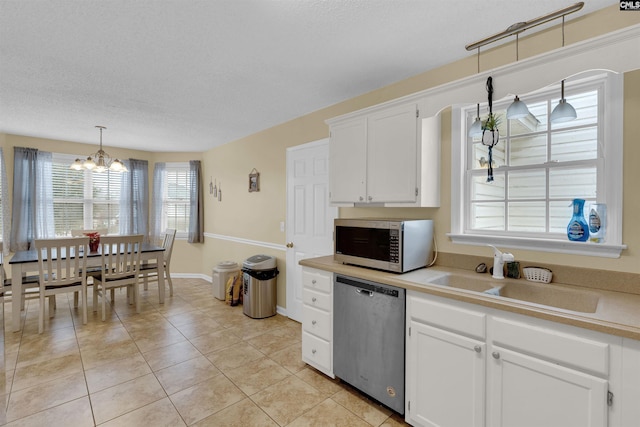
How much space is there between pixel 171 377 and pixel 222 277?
2038 mm

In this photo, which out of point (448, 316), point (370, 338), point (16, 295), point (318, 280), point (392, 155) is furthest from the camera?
point (16, 295)

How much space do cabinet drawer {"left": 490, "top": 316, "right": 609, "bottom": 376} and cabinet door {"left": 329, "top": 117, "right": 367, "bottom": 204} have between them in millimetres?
1375

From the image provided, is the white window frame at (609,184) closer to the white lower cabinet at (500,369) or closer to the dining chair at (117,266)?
the white lower cabinet at (500,369)

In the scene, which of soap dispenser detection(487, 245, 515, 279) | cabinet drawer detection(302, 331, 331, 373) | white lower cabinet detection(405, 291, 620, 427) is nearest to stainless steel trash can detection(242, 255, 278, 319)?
cabinet drawer detection(302, 331, 331, 373)

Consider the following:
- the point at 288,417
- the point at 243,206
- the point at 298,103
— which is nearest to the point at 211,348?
the point at 288,417

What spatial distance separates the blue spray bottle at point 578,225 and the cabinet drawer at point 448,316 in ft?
2.56

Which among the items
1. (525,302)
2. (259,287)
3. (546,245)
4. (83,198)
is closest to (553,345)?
(525,302)

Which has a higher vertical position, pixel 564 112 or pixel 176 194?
pixel 564 112

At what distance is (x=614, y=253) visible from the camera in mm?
1729

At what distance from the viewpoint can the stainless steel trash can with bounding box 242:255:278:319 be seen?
376 cm

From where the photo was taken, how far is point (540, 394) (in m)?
1.43

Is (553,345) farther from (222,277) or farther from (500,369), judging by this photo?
(222,277)

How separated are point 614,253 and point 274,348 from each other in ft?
8.75

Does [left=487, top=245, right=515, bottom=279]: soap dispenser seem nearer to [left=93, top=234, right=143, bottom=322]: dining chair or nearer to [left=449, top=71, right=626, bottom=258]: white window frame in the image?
[left=449, top=71, right=626, bottom=258]: white window frame
